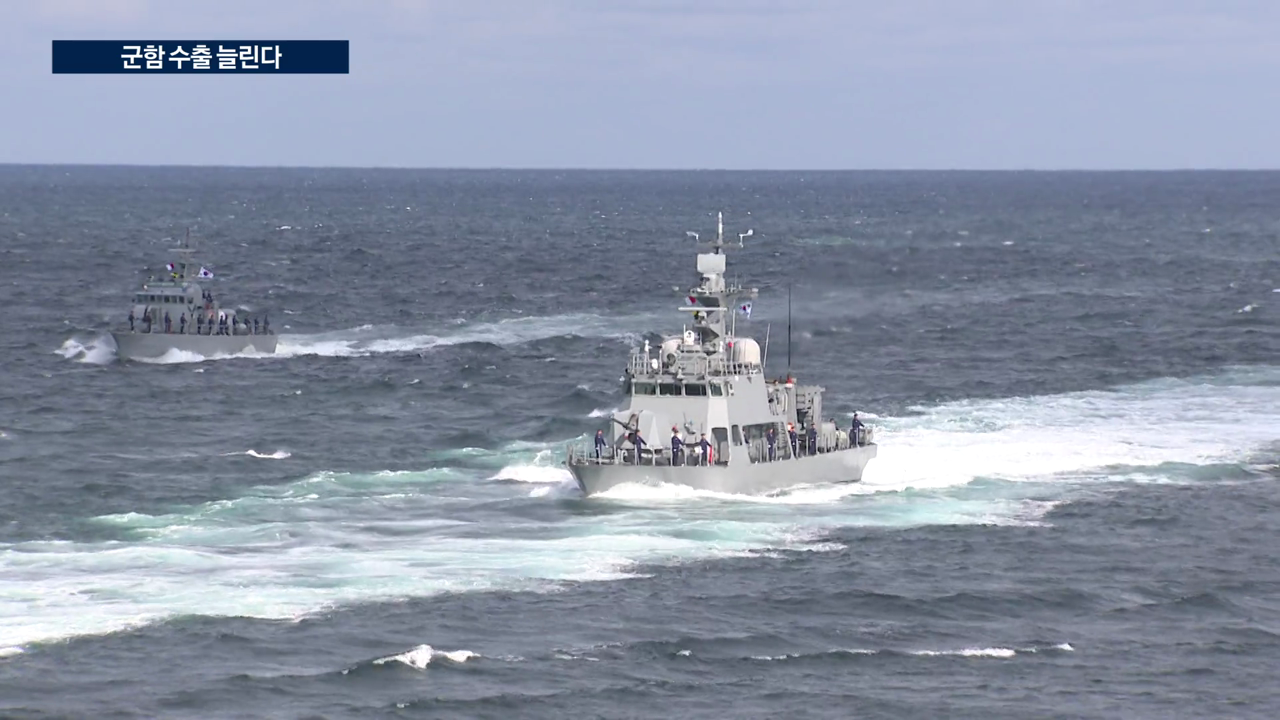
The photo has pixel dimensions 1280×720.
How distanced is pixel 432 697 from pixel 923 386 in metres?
68.0

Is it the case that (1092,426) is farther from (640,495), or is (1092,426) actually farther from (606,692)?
(606,692)

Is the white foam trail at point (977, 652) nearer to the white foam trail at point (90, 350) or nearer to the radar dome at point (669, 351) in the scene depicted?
the radar dome at point (669, 351)

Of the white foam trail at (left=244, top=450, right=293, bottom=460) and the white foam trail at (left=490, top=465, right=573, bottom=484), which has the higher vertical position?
the white foam trail at (left=490, top=465, right=573, bottom=484)

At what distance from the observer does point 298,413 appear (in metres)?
107

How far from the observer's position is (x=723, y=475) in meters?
78.7

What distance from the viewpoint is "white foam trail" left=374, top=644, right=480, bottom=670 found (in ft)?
183

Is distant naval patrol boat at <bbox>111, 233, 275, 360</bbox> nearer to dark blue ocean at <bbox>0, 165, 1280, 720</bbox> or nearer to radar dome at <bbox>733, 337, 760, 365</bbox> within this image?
dark blue ocean at <bbox>0, 165, 1280, 720</bbox>

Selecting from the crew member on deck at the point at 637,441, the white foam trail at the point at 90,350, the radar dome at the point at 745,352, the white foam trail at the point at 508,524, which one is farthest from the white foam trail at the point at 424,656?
the white foam trail at the point at 90,350

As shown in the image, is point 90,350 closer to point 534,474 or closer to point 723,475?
point 534,474

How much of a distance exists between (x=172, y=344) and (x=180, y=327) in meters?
1.98

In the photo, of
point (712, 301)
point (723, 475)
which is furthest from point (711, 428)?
point (712, 301)

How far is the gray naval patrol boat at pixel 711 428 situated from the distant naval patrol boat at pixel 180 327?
53892 millimetres

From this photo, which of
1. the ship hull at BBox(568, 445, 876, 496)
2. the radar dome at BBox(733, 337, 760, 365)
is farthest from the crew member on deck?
the radar dome at BBox(733, 337, 760, 365)

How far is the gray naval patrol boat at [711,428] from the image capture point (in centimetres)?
7844
